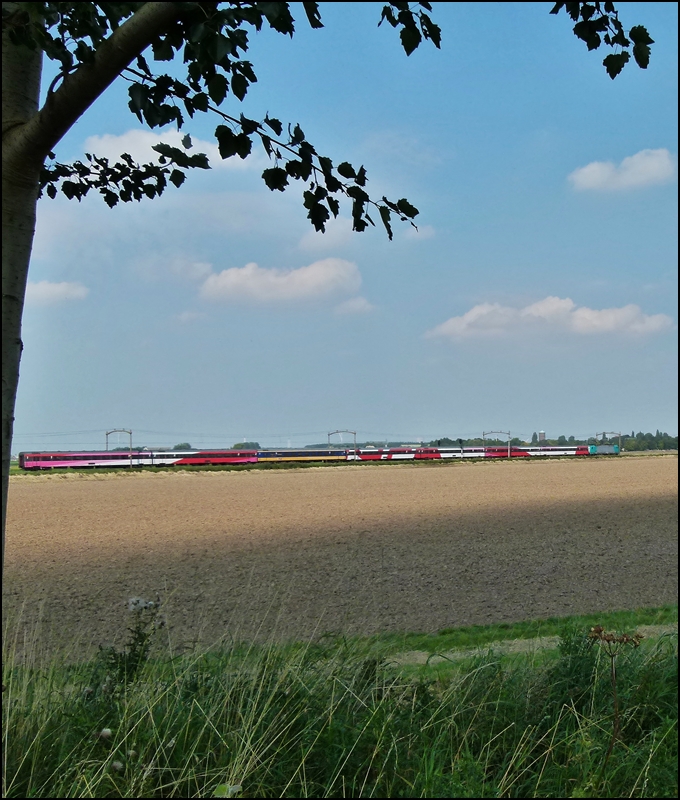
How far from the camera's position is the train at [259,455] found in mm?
45000

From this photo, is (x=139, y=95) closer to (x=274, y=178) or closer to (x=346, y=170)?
(x=274, y=178)

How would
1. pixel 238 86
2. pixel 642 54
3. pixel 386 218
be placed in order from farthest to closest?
1. pixel 386 218
2. pixel 642 54
3. pixel 238 86

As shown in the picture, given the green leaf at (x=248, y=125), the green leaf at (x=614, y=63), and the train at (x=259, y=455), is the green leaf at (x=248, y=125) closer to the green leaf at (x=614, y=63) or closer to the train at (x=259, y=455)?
the green leaf at (x=614, y=63)

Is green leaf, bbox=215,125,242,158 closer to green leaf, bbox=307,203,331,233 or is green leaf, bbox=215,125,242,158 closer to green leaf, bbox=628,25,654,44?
green leaf, bbox=307,203,331,233

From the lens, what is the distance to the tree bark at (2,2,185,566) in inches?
90.4

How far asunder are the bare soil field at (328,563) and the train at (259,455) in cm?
2250

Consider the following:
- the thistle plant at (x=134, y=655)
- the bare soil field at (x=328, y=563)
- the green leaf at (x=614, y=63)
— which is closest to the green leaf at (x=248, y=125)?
the green leaf at (x=614, y=63)

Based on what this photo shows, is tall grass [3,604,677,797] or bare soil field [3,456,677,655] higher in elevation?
tall grass [3,604,677,797]

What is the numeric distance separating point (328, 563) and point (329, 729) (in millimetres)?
8537

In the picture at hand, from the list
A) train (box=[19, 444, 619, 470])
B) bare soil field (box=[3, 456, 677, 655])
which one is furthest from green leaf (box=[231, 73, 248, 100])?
train (box=[19, 444, 619, 470])

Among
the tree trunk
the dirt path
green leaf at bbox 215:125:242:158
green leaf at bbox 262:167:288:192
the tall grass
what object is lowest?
the dirt path

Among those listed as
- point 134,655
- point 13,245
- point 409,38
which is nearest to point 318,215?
point 409,38

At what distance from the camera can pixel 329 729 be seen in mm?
2912

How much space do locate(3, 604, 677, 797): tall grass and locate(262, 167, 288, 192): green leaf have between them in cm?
213
